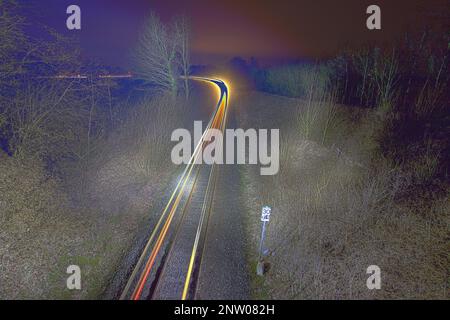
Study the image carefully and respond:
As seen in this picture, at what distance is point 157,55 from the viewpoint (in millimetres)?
28188

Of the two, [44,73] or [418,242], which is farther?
[44,73]

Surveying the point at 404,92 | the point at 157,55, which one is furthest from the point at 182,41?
the point at 404,92

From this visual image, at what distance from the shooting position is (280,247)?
34.9 feet

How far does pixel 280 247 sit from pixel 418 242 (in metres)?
5.46

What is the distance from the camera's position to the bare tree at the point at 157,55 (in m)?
27.2

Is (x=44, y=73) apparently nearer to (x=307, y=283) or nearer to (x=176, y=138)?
(x=176, y=138)

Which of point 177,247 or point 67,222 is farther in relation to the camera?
point 67,222

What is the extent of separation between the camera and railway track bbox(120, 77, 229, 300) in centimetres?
900

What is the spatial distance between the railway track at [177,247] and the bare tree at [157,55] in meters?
17.8

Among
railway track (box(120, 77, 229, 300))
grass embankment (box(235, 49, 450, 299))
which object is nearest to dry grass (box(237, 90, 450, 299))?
grass embankment (box(235, 49, 450, 299))

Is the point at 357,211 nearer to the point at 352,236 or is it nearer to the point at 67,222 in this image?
the point at 352,236

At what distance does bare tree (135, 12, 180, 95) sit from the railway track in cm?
1782

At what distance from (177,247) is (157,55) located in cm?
2493
